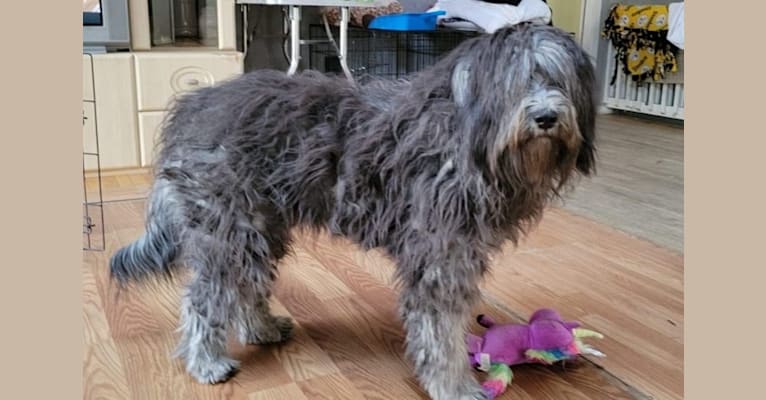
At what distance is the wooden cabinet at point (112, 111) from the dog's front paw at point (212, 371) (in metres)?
1.98

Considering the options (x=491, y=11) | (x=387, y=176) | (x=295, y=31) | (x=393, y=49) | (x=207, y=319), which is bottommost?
(x=207, y=319)

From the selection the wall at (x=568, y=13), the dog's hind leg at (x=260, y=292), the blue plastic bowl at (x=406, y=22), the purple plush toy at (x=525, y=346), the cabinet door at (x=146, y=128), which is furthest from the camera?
the wall at (x=568, y=13)

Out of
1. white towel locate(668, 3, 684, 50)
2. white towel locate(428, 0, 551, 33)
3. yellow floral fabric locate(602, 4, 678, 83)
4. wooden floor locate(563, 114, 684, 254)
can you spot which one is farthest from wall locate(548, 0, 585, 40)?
wooden floor locate(563, 114, 684, 254)

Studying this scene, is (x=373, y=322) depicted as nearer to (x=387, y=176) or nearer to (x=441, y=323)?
(x=441, y=323)

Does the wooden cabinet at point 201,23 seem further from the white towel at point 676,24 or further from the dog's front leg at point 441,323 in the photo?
the white towel at point 676,24

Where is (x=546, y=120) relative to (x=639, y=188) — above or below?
above

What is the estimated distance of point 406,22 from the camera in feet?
13.3

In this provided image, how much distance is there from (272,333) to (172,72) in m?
1.98

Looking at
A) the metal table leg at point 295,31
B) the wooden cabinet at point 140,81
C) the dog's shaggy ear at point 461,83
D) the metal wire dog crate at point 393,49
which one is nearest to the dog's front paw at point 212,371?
the dog's shaggy ear at point 461,83

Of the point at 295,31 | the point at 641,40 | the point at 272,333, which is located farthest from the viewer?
the point at 641,40

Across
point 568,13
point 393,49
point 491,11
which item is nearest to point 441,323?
point 491,11

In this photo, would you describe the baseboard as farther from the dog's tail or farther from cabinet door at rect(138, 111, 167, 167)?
the dog's tail

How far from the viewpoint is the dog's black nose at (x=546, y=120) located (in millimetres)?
1252

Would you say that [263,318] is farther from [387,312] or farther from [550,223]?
[550,223]
